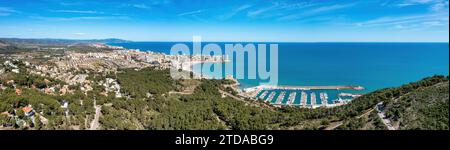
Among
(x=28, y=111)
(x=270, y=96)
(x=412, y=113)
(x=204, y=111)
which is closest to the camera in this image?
(x=412, y=113)

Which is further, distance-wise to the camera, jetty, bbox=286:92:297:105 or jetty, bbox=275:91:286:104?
jetty, bbox=275:91:286:104

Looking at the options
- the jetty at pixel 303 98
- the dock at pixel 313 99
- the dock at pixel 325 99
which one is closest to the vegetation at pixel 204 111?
the dock at pixel 313 99

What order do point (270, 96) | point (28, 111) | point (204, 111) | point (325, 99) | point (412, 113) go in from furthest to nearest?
point (270, 96), point (325, 99), point (204, 111), point (28, 111), point (412, 113)

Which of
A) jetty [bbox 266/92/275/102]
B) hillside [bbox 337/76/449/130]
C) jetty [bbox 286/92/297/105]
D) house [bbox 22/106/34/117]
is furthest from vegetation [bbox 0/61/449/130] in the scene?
jetty [bbox 266/92/275/102]

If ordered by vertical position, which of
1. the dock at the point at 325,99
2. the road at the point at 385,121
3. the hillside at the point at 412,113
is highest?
the hillside at the point at 412,113

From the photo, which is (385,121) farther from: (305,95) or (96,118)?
(305,95)

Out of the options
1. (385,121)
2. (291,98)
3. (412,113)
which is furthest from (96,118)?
(291,98)

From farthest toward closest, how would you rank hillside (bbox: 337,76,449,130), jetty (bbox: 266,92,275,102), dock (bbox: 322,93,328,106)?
jetty (bbox: 266,92,275,102) < dock (bbox: 322,93,328,106) < hillside (bbox: 337,76,449,130)

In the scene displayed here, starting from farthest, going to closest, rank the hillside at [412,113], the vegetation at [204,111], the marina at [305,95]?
the marina at [305,95] < the vegetation at [204,111] < the hillside at [412,113]

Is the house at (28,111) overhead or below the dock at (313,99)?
overhead

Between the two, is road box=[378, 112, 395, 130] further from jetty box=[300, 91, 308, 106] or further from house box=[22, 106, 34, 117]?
house box=[22, 106, 34, 117]

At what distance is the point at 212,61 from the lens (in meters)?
63.2

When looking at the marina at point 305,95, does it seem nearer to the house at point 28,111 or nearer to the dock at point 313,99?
the dock at point 313,99
